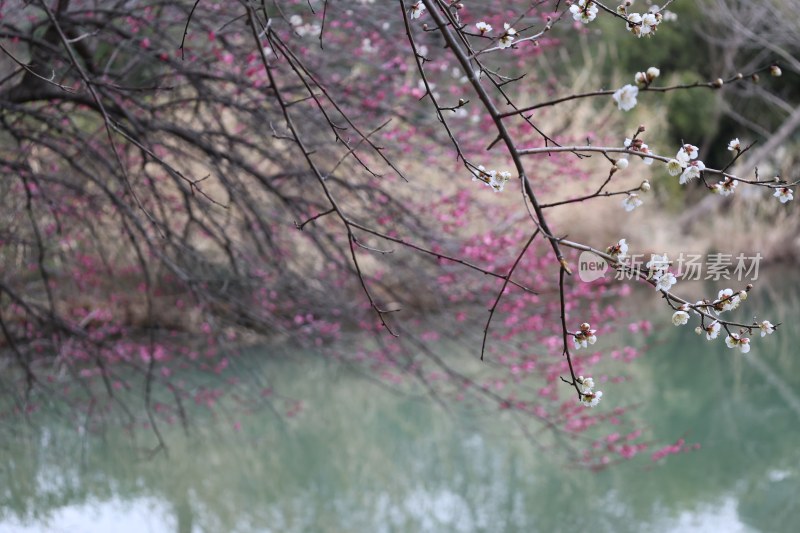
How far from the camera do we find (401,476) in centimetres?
396

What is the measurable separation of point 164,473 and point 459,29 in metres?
3.37

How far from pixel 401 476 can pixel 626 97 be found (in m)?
3.23

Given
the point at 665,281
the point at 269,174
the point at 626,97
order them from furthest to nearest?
1. the point at 269,174
2. the point at 665,281
3. the point at 626,97

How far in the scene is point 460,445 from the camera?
4223mm

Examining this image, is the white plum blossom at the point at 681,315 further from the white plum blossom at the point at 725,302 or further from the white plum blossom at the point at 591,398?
the white plum blossom at the point at 591,398

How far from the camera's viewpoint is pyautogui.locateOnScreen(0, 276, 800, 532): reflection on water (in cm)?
350

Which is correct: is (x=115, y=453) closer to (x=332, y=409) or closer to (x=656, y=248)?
(x=332, y=409)

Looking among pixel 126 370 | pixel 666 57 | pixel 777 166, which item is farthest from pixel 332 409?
pixel 666 57

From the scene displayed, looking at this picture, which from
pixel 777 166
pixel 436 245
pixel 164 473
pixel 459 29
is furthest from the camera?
pixel 777 166

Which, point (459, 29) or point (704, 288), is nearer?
point (459, 29)

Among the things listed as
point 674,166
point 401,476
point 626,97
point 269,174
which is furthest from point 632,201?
point 401,476

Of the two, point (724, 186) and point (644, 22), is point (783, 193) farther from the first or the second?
point (644, 22)

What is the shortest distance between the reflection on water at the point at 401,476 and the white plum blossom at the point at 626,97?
266 centimetres

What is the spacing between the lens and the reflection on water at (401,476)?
138 inches
